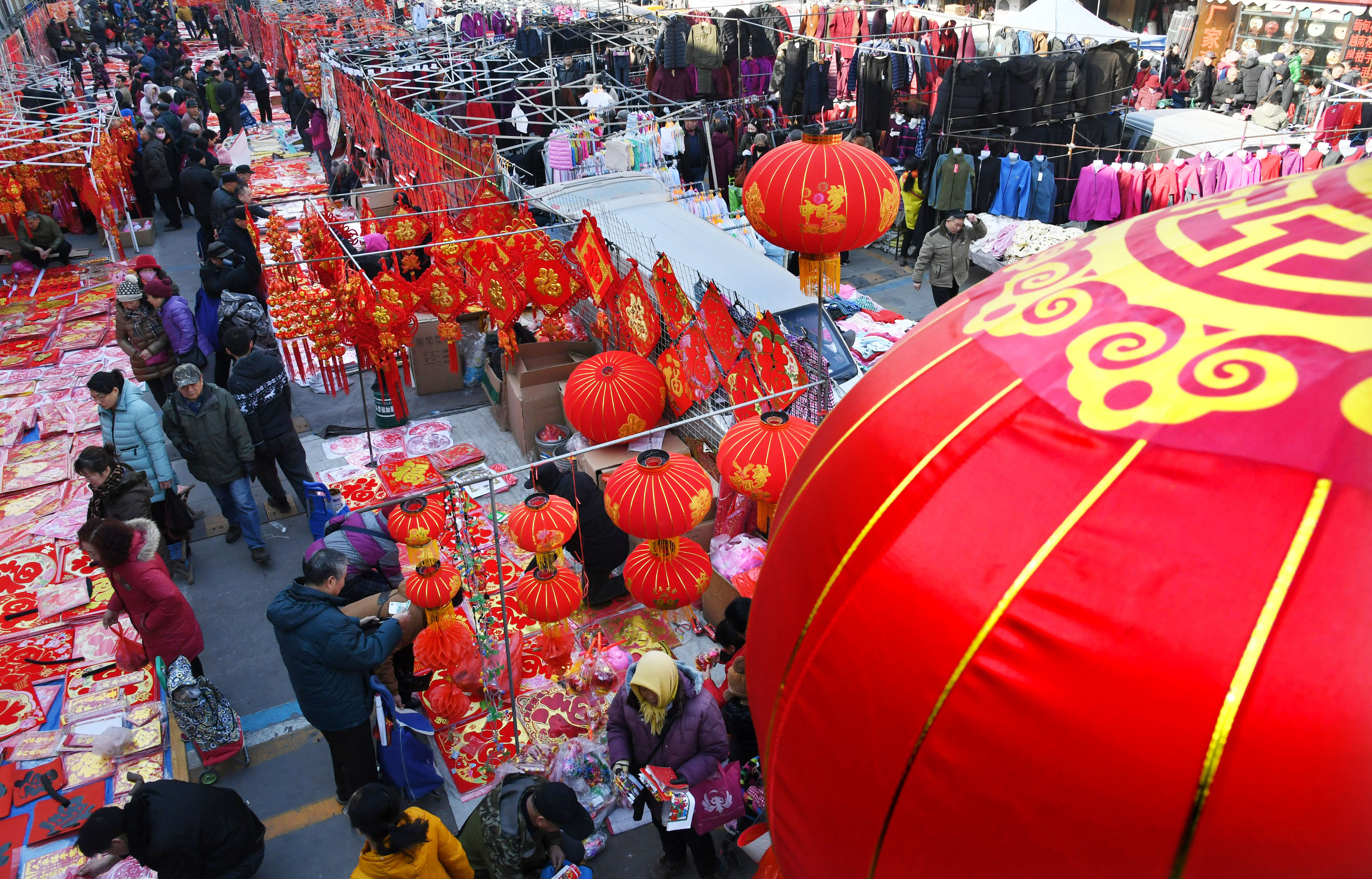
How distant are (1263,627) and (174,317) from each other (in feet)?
28.1

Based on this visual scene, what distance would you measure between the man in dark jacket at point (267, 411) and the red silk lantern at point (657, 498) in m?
3.52

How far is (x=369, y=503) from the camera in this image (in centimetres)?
719

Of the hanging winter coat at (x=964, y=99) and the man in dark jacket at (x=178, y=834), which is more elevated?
the hanging winter coat at (x=964, y=99)

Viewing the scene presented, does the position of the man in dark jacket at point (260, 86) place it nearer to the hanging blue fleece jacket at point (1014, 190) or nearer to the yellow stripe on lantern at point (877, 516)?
the hanging blue fleece jacket at point (1014, 190)

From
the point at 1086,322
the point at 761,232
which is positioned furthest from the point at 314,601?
the point at 1086,322

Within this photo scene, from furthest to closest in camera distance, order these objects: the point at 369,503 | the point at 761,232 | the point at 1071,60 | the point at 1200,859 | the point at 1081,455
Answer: the point at 1071,60 → the point at 369,503 → the point at 761,232 → the point at 1081,455 → the point at 1200,859

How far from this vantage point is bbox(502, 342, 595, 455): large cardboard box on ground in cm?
772

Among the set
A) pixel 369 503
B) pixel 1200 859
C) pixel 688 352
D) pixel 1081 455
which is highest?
pixel 1081 455

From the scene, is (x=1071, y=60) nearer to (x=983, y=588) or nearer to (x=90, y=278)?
(x=983, y=588)

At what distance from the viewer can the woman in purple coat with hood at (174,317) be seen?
7660 millimetres

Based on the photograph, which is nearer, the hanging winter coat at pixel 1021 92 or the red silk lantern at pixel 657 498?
the red silk lantern at pixel 657 498

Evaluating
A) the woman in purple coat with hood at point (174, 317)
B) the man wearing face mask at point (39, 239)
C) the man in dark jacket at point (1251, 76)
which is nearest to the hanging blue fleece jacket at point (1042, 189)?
the man in dark jacket at point (1251, 76)

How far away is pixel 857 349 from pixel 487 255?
341 cm

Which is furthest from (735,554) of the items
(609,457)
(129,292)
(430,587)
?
(129,292)
